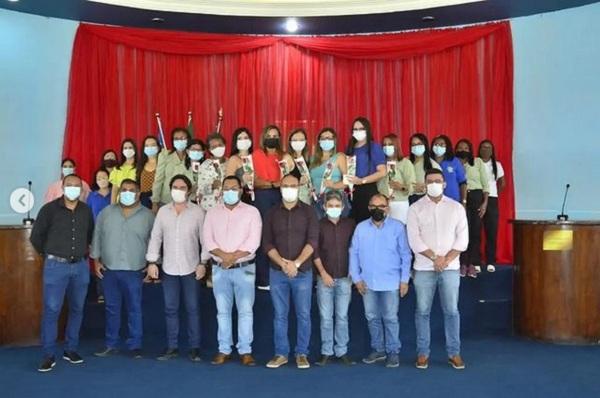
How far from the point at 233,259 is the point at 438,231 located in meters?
1.64

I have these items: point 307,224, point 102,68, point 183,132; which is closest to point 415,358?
point 307,224

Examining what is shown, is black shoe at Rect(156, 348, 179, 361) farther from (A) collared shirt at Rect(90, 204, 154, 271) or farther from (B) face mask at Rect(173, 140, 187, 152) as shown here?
(B) face mask at Rect(173, 140, 187, 152)

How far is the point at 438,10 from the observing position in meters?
8.38

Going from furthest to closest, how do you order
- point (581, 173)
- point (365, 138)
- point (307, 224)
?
point (581, 173), point (365, 138), point (307, 224)

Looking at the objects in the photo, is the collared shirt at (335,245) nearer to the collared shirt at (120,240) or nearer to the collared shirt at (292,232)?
the collared shirt at (292,232)

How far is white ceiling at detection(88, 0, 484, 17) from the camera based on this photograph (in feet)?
27.3

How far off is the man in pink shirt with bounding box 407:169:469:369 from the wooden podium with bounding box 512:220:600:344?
1401 millimetres

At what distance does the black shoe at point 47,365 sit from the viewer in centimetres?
562

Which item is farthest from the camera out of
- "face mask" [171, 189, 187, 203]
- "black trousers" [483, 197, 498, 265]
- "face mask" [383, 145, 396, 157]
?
"black trousers" [483, 197, 498, 265]

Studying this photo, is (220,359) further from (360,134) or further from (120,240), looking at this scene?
(360,134)

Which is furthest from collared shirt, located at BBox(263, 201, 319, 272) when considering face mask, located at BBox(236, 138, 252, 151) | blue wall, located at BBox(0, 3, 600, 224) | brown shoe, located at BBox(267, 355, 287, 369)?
blue wall, located at BBox(0, 3, 600, 224)

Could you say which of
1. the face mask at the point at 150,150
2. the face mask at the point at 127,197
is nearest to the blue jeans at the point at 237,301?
the face mask at the point at 127,197

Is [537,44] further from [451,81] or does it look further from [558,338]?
[558,338]

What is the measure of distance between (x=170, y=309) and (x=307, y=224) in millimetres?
1376
